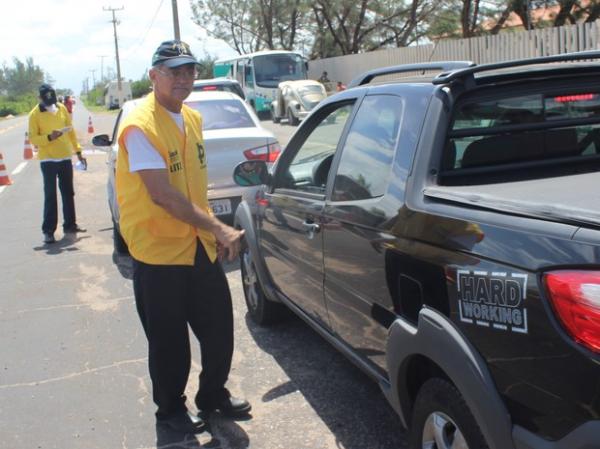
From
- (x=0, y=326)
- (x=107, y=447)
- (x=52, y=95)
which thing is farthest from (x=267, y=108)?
(x=107, y=447)

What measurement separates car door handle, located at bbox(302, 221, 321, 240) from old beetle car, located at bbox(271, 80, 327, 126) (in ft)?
73.9

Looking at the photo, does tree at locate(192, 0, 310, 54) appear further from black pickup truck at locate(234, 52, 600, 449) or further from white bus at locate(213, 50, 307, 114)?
black pickup truck at locate(234, 52, 600, 449)

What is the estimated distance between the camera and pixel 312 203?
12.5 ft

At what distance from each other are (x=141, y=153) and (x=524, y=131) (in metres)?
1.75

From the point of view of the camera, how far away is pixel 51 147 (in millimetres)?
8594

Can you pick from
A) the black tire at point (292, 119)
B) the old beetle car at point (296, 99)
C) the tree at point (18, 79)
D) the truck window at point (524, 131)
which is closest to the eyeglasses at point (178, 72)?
the truck window at point (524, 131)

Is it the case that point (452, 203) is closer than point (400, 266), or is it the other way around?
point (452, 203)

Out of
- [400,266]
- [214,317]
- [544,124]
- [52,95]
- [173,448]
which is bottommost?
[173,448]

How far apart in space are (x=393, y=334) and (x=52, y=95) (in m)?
7.15

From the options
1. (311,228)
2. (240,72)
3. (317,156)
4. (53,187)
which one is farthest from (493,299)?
(240,72)

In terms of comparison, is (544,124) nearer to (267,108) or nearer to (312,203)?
(312,203)

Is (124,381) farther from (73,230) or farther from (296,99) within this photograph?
(296,99)

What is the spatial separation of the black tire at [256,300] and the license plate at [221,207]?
6.88 ft

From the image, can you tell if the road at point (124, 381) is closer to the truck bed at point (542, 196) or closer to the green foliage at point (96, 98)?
the truck bed at point (542, 196)
